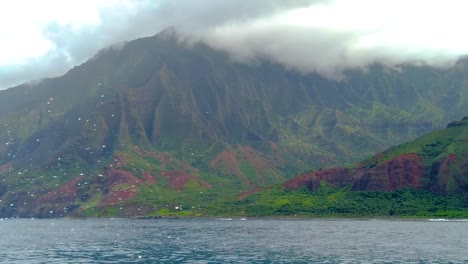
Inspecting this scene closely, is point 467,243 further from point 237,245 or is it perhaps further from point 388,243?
point 237,245

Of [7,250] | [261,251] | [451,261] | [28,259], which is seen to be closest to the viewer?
[451,261]

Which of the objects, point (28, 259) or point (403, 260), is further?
point (28, 259)

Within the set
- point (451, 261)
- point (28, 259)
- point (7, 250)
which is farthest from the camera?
point (7, 250)

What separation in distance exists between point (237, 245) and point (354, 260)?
54619 mm

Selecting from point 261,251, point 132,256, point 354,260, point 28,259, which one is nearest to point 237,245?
point 261,251

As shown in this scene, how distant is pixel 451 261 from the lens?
485ft

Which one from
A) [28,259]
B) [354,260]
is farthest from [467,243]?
[28,259]

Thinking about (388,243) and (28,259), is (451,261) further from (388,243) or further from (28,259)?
(28,259)

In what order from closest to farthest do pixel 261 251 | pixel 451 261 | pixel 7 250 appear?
pixel 451 261 < pixel 261 251 < pixel 7 250

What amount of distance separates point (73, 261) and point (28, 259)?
17200mm

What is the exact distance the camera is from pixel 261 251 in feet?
573

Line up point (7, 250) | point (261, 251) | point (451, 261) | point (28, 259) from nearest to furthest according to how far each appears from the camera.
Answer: point (451, 261) < point (28, 259) < point (261, 251) < point (7, 250)

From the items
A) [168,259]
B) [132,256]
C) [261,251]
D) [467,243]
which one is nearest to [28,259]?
[132,256]

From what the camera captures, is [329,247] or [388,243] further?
[388,243]
